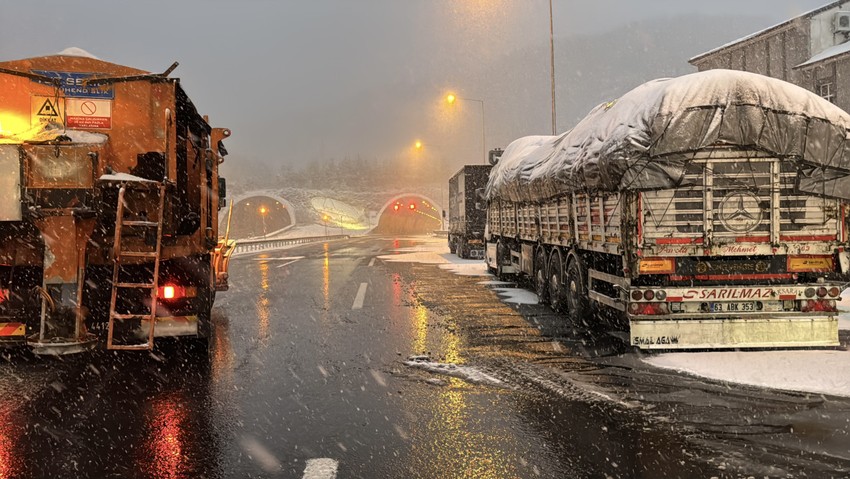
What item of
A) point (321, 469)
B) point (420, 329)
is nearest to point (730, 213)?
point (420, 329)

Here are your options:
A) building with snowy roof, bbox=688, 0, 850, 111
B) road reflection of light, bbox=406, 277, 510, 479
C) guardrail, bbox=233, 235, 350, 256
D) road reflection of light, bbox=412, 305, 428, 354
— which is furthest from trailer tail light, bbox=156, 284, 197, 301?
building with snowy roof, bbox=688, 0, 850, 111

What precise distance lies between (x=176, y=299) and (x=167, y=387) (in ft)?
3.99

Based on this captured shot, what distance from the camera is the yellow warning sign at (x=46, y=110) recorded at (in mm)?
7270

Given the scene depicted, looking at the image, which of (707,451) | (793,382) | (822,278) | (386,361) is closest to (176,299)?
(386,361)

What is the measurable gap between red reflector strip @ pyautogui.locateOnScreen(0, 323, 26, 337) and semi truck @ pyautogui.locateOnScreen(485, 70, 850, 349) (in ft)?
22.8

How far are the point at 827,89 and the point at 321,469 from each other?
36366mm

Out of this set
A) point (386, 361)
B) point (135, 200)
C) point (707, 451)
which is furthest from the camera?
point (386, 361)

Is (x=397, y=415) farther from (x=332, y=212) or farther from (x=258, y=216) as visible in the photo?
(x=258, y=216)

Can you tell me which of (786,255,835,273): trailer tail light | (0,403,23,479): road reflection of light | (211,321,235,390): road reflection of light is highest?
(786,255,835,273): trailer tail light

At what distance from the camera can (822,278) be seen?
795 cm

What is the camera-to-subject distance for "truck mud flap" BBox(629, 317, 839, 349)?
7.72 m

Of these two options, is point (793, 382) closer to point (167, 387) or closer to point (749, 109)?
point (749, 109)

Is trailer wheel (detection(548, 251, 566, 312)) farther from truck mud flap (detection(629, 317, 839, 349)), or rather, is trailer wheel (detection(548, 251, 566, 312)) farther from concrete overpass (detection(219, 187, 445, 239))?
concrete overpass (detection(219, 187, 445, 239))

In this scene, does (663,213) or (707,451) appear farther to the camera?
(663,213)
